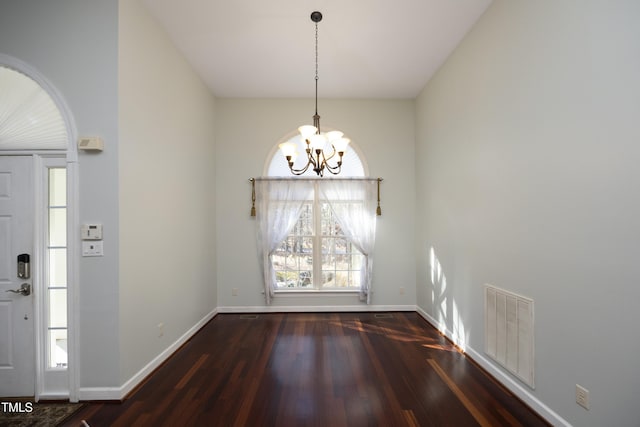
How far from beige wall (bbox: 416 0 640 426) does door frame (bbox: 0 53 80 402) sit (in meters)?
3.50

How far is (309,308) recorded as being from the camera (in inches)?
185

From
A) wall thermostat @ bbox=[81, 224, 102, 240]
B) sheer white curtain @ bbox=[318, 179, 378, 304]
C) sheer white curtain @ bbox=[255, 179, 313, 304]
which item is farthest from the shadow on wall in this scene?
wall thermostat @ bbox=[81, 224, 102, 240]

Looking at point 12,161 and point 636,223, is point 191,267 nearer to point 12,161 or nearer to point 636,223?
point 12,161

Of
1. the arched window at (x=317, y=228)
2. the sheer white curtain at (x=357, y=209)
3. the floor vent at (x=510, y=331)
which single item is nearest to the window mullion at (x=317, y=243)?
the arched window at (x=317, y=228)

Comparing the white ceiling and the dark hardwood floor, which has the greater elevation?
the white ceiling

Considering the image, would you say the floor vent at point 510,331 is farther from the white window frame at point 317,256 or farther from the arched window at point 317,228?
the white window frame at point 317,256

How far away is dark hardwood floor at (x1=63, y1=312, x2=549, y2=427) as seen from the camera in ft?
7.04

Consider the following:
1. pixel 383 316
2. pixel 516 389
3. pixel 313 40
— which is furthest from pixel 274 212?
pixel 516 389

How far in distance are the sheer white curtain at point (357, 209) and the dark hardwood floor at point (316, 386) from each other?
50.2 inches

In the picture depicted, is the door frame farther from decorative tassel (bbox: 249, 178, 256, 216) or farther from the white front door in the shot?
decorative tassel (bbox: 249, 178, 256, 216)

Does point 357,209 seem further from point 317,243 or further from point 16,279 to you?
point 16,279

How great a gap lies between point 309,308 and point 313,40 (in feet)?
12.1

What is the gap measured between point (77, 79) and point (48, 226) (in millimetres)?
1203

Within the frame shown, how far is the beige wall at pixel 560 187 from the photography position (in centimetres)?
158
